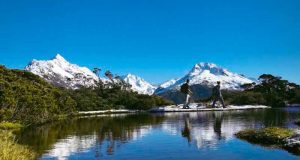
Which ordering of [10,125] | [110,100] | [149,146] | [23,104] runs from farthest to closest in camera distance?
[110,100]
[23,104]
[10,125]
[149,146]

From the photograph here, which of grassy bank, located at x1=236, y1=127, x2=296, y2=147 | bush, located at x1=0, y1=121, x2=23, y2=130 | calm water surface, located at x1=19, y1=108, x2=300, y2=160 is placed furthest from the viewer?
bush, located at x1=0, y1=121, x2=23, y2=130

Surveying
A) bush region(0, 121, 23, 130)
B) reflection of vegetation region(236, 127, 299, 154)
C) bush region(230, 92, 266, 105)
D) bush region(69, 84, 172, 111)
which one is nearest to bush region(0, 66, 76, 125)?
bush region(0, 121, 23, 130)

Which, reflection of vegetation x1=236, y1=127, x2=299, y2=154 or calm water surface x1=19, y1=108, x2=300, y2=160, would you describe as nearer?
calm water surface x1=19, y1=108, x2=300, y2=160

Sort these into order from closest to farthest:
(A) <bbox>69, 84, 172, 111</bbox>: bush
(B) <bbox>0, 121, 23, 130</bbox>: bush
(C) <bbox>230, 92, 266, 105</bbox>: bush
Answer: (B) <bbox>0, 121, 23, 130</bbox>: bush
(A) <bbox>69, 84, 172, 111</bbox>: bush
(C) <bbox>230, 92, 266, 105</bbox>: bush

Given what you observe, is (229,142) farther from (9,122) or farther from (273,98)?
(273,98)

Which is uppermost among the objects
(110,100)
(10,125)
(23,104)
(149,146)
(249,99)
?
(249,99)

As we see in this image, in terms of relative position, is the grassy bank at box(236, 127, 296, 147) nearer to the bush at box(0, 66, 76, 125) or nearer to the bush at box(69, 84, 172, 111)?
the bush at box(0, 66, 76, 125)

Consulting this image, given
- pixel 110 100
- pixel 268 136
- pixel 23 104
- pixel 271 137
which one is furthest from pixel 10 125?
pixel 110 100

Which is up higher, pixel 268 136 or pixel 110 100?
pixel 110 100

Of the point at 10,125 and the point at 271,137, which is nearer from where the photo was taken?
the point at 271,137

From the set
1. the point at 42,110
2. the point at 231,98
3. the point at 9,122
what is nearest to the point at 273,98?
the point at 231,98

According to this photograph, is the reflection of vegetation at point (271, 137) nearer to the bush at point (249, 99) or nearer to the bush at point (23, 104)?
the bush at point (23, 104)

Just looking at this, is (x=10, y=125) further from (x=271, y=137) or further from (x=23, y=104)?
(x=271, y=137)

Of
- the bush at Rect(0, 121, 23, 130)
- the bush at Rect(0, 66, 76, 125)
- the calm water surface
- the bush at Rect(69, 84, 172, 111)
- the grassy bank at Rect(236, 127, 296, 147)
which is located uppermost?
the bush at Rect(69, 84, 172, 111)
